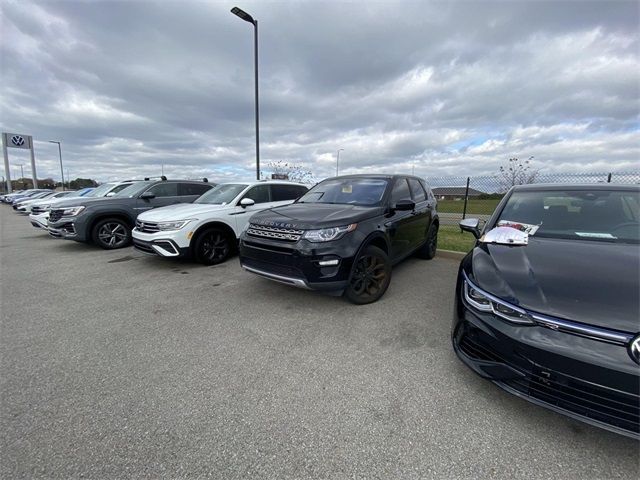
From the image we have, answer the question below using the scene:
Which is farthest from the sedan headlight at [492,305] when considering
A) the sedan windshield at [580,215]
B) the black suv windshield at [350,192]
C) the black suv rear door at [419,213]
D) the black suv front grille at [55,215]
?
the black suv front grille at [55,215]

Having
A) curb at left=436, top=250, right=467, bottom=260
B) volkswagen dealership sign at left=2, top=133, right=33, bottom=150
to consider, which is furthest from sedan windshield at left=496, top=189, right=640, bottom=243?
volkswagen dealership sign at left=2, top=133, right=33, bottom=150

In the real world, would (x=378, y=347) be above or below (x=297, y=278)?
below

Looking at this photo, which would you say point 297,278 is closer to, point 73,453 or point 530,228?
point 73,453

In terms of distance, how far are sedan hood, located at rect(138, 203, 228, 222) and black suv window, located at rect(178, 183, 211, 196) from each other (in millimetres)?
2634

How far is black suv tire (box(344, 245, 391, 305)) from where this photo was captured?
3635 mm

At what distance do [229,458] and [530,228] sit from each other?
122 inches

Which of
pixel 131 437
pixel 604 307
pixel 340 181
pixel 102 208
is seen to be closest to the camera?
pixel 604 307

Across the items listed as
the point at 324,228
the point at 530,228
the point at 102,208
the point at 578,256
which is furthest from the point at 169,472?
the point at 102,208

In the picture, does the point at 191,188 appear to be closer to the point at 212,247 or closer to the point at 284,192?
the point at 284,192

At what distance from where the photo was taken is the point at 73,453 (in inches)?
68.1

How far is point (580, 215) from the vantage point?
2.81 meters

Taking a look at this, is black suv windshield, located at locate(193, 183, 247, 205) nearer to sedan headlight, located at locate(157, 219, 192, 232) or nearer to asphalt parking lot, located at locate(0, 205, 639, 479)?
sedan headlight, located at locate(157, 219, 192, 232)

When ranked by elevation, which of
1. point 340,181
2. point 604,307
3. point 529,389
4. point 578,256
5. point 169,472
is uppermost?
point 340,181

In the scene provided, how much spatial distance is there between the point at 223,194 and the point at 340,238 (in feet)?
13.6
